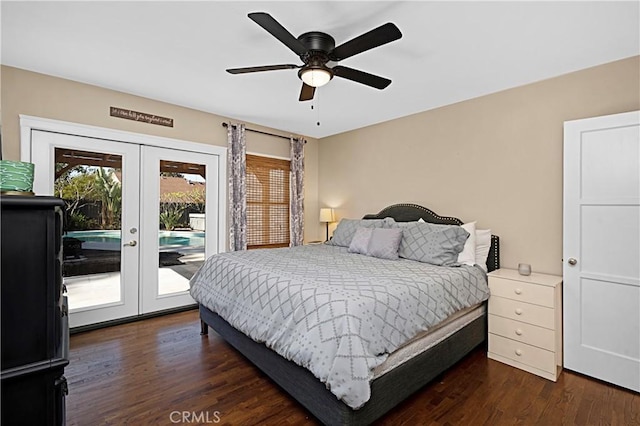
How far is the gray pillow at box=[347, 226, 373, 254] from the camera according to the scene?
11.7ft

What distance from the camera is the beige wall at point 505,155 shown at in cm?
282

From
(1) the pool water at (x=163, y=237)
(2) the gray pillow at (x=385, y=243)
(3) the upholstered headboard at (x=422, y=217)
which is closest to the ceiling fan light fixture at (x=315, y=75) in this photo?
(2) the gray pillow at (x=385, y=243)

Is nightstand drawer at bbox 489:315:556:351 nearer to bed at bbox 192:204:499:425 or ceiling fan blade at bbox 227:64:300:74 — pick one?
bed at bbox 192:204:499:425

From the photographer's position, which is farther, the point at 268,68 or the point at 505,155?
the point at 505,155

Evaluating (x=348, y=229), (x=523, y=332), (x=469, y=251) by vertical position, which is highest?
(x=348, y=229)

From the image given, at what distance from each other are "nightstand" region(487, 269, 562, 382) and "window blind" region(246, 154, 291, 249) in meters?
3.25

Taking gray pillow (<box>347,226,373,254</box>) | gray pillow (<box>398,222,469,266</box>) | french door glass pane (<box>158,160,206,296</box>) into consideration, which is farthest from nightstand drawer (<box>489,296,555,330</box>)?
french door glass pane (<box>158,160,206,296</box>)

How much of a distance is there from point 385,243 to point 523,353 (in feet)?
4.98

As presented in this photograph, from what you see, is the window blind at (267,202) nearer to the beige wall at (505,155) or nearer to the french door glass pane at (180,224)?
the french door glass pane at (180,224)

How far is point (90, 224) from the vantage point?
136 inches

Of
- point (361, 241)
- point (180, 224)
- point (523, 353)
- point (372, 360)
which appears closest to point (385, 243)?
point (361, 241)

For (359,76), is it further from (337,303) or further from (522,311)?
(522,311)

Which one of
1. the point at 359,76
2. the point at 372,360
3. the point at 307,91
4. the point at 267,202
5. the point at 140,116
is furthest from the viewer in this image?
the point at 267,202

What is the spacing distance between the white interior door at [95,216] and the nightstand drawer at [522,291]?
3972 millimetres
